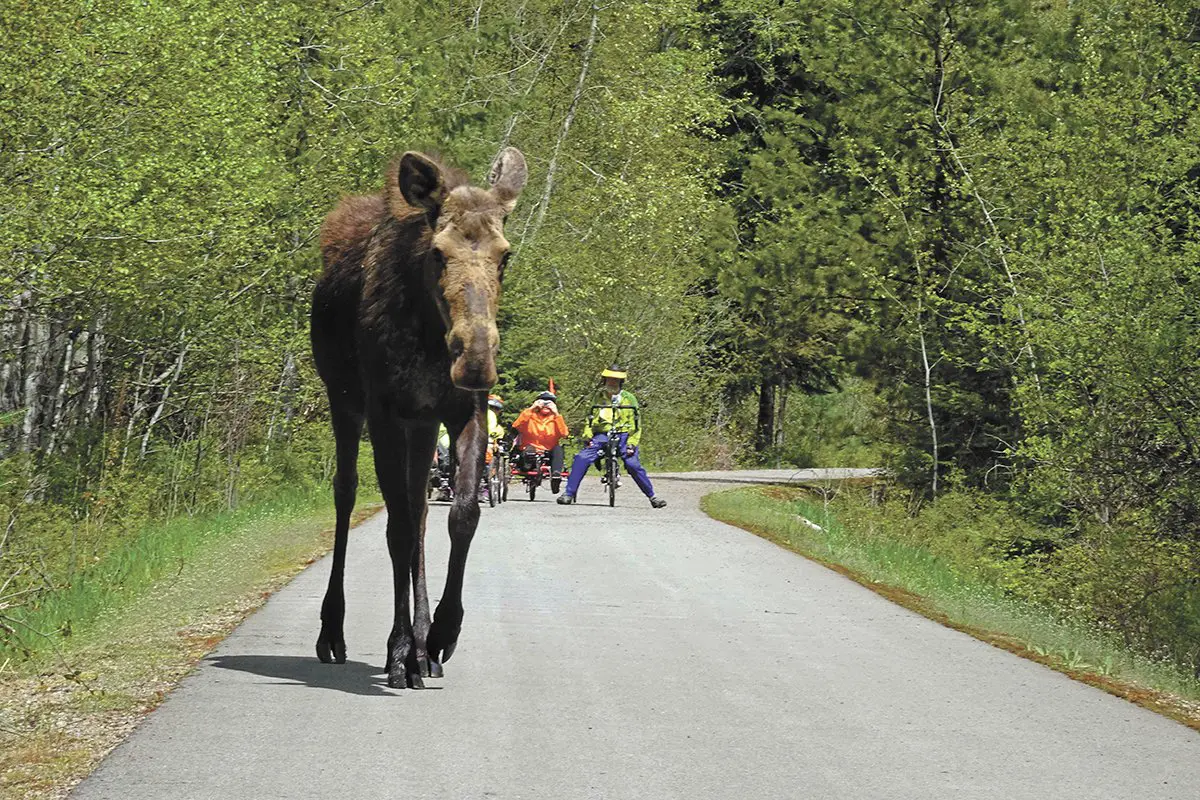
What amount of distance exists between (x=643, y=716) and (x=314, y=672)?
1.97 metres

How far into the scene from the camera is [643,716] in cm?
872

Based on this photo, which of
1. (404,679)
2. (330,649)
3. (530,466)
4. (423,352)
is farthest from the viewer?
(530,466)

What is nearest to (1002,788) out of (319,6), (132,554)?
(132,554)

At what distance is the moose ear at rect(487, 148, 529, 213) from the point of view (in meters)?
9.13

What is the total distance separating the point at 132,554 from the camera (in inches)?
641

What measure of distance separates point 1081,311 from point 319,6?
12930mm

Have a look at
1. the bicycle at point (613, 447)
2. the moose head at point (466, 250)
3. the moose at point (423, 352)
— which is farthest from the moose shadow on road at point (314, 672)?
the bicycle at point (613, 447)

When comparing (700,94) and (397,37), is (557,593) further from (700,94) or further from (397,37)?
(700,94)

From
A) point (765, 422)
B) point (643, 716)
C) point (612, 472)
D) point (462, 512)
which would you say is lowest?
point (643, 716)

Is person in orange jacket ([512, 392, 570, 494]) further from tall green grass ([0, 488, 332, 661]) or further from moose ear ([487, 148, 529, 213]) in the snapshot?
moose ear ([487, 148, 529, 213])

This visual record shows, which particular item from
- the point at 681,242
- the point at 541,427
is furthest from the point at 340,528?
the point at 681,242

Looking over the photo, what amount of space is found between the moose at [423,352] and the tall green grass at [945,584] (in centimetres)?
418

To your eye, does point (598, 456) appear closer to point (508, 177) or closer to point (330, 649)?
point (330, 649)

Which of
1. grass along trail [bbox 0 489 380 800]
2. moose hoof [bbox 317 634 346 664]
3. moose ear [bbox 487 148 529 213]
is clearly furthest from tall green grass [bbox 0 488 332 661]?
moose ear [bbox 487 148 529 213]
